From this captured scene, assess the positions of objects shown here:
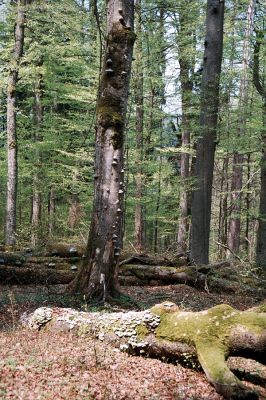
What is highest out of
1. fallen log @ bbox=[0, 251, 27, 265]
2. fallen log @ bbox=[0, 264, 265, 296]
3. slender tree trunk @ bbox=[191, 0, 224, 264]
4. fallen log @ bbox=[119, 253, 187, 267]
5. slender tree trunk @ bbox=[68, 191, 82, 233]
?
slender tree trunk @ bbox=[191, 0, 224, 264]

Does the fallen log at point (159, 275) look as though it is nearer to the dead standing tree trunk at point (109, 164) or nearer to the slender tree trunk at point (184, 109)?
the dead standing tree trunk at point (109, 164)

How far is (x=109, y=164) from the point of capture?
7770mm

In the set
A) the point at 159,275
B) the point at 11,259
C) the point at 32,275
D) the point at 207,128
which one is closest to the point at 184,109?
the point at 207,128

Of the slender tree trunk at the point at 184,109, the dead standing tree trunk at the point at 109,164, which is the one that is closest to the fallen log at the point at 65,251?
the dead standing tree trunk at the point at 109,164

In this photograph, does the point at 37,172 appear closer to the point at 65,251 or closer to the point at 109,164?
the point at 65,251

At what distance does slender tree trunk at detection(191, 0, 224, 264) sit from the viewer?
38.4 feet

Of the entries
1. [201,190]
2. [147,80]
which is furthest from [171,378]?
[147,80]

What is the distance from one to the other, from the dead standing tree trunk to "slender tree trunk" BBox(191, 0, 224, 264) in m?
4.32

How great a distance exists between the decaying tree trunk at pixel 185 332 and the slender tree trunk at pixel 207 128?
20.6 feet

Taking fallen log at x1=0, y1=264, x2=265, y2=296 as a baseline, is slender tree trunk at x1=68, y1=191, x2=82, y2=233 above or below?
above

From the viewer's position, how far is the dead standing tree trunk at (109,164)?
7.74 meters

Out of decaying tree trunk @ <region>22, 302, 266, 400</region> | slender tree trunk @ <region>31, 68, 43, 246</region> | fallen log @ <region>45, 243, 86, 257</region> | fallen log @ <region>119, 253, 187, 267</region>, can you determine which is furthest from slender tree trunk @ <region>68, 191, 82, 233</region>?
decaying tree trunk @ <region>22, 302, 266, 400</region>

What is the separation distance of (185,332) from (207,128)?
291 inches

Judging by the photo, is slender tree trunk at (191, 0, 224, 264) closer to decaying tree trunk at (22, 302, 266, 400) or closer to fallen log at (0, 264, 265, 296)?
fallen log at (0, 264, 265, 296)
